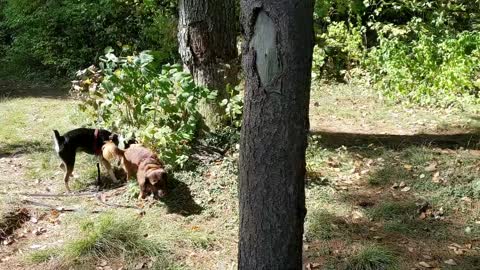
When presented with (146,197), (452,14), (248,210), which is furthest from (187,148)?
(452,14)

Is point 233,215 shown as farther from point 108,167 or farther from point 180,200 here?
point 108,167

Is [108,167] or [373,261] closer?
[373,261]

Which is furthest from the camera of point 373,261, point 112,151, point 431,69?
point 431,69

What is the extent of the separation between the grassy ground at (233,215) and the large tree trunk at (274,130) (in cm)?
151

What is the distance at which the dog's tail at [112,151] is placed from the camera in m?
5.77

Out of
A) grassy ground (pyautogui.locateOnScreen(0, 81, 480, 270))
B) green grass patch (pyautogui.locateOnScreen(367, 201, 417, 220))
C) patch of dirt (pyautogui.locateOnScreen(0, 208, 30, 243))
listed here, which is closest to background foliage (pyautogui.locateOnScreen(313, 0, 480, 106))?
grassy ground (pyautogui.locateOnScreen(0, 81, 480, 270))

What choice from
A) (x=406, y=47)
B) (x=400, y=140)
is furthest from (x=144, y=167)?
(x=406, y=47)

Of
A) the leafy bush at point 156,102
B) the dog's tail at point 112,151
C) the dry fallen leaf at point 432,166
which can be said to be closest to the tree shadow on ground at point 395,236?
the dry fallen leaf at point 432,166

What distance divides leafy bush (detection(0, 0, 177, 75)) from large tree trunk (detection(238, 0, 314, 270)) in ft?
31.0

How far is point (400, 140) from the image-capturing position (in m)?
6.82

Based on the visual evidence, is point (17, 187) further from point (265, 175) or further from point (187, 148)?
point (265, 175)

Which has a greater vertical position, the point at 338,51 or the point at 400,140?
the point at 338,51

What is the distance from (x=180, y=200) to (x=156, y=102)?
1.23 metres

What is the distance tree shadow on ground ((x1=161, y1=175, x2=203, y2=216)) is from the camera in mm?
5336
